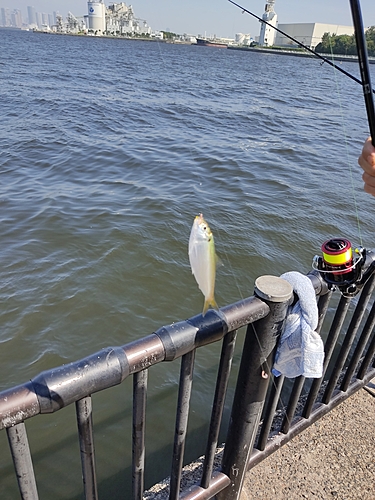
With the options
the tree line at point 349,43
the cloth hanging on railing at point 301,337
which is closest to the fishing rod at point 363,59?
the tree line at point 349,43

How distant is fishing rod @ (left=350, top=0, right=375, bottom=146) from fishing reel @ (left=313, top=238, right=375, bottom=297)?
54cm

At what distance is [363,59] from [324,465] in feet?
8.35

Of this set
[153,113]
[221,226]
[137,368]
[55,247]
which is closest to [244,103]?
[153,113]

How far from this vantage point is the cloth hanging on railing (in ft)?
5.71

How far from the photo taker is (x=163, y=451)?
3.60m

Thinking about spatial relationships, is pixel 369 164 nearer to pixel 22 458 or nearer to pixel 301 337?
pixel 301 337

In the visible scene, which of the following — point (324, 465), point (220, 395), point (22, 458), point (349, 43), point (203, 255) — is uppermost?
point (349, 43)

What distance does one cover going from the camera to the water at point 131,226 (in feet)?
13.2

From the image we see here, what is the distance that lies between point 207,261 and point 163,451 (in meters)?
2.84

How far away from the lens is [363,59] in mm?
2021

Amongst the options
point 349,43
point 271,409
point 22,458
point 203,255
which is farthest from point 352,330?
point 349,43

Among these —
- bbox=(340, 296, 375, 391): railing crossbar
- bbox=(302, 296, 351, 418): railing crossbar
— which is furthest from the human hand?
bbox=(340, 296, 375, 391): railing crossbar

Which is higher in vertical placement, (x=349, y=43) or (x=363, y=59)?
(x=349, y=43)

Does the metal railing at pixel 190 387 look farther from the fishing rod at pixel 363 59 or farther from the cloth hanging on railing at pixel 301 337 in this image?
the fishing rod at pixel 363 59
